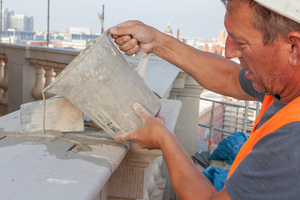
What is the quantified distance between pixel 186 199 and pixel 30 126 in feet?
2.40

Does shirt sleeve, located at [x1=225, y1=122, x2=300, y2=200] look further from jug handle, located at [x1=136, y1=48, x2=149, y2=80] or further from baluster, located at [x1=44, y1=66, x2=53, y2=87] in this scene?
baluster, located at [x1=44, y1=66, x2=53, y2=87]

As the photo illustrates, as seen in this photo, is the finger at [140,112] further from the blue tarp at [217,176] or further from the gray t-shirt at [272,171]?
the blue tarp at [217,176]

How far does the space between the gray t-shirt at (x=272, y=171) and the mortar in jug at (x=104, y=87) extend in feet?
1.94

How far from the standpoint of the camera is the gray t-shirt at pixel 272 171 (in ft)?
2.99

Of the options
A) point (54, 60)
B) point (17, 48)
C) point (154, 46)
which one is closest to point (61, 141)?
point (154, 46)

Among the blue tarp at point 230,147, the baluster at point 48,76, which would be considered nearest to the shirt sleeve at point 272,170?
the baluster at point 48,76

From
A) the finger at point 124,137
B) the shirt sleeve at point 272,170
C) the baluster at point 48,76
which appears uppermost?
the shirt sleeve at point 272,170

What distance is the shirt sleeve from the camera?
0.91 metres

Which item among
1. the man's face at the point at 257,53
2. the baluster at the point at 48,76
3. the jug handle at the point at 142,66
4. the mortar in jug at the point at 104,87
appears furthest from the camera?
the baluster at the point at 48,76

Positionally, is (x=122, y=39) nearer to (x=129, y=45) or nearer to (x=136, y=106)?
(x=129, y=45)

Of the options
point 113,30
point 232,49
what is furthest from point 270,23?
point 113,30

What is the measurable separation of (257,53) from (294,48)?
107mm

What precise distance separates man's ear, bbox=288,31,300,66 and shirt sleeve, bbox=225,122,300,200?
0.17 meters

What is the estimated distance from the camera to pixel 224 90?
6.63ft
